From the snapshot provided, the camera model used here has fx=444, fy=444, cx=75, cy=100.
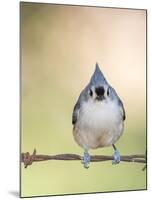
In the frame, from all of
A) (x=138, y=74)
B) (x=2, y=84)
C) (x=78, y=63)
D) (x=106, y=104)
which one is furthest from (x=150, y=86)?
(x=2, y=84)

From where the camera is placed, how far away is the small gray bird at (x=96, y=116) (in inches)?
85.4

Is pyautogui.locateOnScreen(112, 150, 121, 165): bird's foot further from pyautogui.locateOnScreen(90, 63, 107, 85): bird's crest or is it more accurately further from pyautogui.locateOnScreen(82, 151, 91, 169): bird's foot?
pyautogui.locateOnScreen(90, 63, 107, 85): bird's crest

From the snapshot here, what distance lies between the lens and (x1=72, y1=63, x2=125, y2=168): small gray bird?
2.17 meters

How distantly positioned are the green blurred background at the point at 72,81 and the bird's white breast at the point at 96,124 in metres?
0.04

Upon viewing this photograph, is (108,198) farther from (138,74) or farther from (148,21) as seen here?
(148,21)

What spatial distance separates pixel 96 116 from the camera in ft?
7.18

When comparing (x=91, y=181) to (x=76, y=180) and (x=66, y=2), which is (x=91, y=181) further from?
(x=66, y=2)

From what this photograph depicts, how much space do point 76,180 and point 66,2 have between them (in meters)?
0.87

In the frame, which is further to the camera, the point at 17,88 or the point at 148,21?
the point at 148,21

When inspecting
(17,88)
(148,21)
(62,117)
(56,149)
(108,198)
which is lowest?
(108,198)

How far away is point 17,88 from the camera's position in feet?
6.83

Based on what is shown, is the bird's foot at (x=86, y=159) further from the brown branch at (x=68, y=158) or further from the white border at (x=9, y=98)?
the white border at (x=9, y=98)

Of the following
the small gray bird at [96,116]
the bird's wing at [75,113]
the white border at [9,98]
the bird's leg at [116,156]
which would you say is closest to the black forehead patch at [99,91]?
the small gray bird at [96,116]

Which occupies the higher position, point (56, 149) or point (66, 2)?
point (66, 2)
